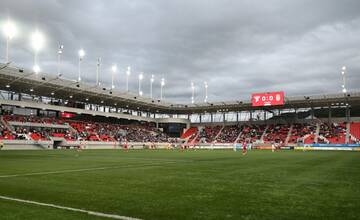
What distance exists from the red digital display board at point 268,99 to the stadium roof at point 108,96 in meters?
5.76

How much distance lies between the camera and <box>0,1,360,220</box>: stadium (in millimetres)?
8805

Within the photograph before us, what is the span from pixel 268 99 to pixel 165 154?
140 ft

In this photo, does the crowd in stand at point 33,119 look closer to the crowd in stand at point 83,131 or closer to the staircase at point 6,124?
the crowd in stand at point 83,131

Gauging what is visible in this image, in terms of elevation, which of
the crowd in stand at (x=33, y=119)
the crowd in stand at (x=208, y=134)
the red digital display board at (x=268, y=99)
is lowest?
the crowd in stand at (x=208, y=134)

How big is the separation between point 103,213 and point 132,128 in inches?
3671

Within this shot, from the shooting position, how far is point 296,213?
25.9 feet

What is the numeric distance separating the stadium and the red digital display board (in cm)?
25

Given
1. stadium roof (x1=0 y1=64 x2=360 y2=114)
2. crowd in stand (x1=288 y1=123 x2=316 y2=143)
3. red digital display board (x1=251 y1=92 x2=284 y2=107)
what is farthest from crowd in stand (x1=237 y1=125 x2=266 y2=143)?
red digital display board (x1=251 y1=92 x2=284 y2=107)

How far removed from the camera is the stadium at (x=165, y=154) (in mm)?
8805

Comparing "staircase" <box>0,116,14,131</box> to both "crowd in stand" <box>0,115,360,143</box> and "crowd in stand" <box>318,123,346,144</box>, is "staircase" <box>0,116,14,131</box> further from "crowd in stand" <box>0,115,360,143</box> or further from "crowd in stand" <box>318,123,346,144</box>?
"crowd in stand" <box>318,123,346,144</box>

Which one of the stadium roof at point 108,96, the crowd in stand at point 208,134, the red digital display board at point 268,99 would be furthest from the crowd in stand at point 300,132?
the crowd in stand at point 208,134

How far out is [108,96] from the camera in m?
81.1

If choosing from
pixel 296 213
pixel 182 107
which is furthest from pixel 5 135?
pixel 296 213

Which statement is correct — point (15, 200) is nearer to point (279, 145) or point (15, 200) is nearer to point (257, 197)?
point (257, 197)
